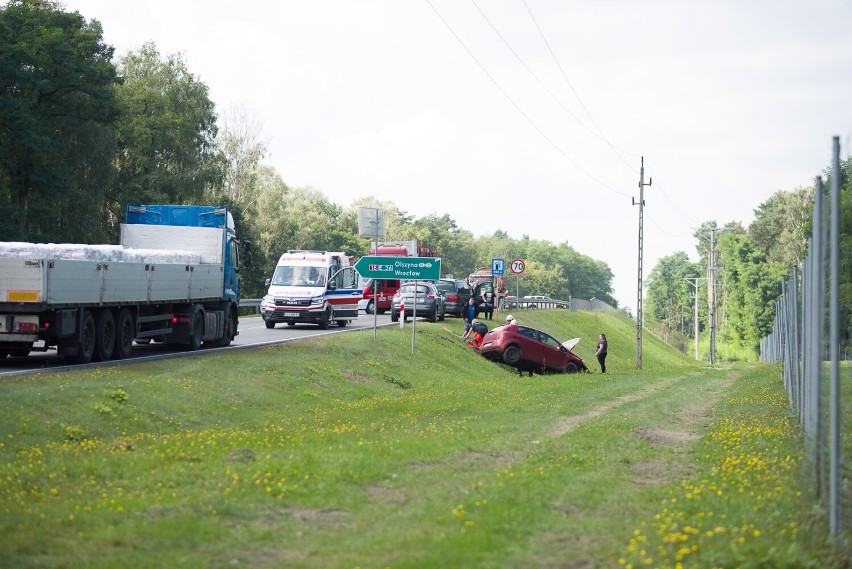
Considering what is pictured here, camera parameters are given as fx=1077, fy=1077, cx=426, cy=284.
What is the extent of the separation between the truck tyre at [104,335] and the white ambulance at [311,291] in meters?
17.4

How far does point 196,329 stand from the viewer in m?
28.5

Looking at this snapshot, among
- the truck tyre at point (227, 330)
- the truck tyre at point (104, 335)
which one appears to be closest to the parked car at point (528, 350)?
the truck tyre at point (227, 330)

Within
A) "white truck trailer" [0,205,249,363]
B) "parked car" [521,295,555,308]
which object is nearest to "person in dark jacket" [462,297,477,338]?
"white truck trailer" [0,205,249,363]

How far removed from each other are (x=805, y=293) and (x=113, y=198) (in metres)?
53.6

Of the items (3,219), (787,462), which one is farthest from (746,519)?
(3,219)

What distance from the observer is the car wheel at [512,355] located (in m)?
35.5

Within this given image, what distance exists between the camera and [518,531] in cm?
789

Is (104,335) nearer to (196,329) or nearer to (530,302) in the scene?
(196,329)

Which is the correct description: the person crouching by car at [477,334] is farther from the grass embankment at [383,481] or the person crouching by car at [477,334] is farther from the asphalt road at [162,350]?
the grass embankment at [383,481]

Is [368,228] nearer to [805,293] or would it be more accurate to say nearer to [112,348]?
[112,348]

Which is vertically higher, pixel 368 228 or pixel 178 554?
pixel 368 228

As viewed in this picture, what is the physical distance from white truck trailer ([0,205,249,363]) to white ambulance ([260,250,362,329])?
7.91 m

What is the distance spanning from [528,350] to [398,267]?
7.25 meters

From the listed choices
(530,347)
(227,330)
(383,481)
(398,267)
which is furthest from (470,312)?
(383,481)
